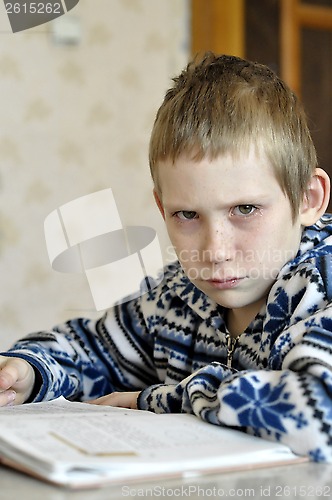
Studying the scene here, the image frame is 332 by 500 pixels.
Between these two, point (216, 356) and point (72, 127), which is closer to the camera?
point (216, 356)

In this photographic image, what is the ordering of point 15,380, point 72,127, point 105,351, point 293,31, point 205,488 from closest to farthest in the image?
point 205,488 → point 15,380 → point 105,351 → point 72,127 → point 293,31

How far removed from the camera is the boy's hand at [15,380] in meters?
1.11

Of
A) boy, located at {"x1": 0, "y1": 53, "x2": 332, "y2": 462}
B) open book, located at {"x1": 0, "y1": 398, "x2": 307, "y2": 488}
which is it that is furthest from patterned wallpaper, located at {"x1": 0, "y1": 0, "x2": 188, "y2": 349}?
open book, located at {"x1": 0, "y1": 398, "x2": 307, "y2": 488}

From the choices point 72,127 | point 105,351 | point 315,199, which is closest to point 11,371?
point 105,351

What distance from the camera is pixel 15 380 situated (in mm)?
1118

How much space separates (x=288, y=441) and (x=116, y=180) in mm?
2570

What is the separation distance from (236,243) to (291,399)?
0.90 ft

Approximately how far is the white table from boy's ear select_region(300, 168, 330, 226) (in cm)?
48

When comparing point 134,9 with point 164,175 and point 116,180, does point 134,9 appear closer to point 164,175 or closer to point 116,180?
point 116,180

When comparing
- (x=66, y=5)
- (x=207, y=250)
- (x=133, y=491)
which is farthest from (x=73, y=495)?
(x=66, y=5)

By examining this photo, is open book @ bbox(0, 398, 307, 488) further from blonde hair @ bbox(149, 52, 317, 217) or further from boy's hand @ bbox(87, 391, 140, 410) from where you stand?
blonde hair @ bbox(149, 52, 317, 217)

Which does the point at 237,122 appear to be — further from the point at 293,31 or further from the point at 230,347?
the point at 293,31

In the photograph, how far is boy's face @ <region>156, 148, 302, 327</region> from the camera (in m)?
1.01

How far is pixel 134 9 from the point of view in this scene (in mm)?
3309
